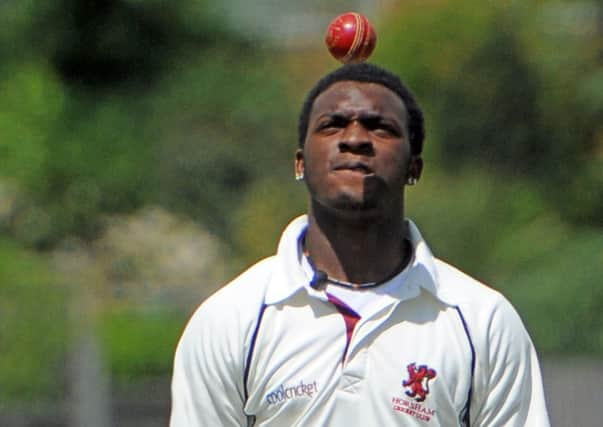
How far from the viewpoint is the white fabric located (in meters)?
4.87

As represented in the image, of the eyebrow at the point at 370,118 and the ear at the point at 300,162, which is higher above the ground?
the eyebrow at the point at 370,118

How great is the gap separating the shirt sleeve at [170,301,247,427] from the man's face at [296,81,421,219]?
0.42 metres

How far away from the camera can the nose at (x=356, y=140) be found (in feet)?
16.0

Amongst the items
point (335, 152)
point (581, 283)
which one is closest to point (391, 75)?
point (335, 152)

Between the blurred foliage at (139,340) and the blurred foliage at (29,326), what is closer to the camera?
the blurred foliage at (29,326)

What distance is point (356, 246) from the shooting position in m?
5.00

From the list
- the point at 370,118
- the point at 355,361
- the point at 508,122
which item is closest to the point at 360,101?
the point at 370,118

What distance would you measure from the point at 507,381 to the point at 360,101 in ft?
2.67

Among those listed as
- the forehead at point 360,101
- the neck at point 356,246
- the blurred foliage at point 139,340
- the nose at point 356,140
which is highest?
the forehead at point 360,101

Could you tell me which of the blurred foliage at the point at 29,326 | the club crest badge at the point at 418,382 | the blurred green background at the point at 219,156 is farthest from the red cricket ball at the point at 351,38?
the blurred foliage at the point at 29,326

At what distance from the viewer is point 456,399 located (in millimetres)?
4895

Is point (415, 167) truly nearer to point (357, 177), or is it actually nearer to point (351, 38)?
point (357, 177)

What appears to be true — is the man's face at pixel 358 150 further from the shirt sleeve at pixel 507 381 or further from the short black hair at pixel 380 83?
the shirt sleeve at pixel 507 381

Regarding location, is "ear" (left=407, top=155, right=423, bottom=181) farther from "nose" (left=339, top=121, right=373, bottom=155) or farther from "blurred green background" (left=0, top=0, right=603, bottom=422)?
"blurred green background" (left=0, top=0, right=603, bottom=422)
